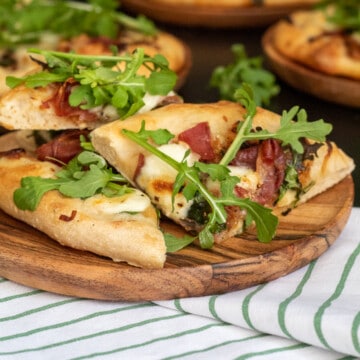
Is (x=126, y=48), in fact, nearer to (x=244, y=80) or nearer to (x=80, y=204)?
(x=244, y=80)

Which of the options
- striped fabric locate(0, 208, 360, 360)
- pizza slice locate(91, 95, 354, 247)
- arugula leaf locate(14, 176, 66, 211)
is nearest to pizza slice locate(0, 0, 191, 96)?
pizza slice locate(91, 95, 354, 247)

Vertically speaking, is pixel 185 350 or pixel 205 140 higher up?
pixel 205 140

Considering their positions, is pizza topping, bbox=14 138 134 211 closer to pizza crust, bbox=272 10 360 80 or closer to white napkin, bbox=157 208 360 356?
white napkin, bbox=157 208 360 356

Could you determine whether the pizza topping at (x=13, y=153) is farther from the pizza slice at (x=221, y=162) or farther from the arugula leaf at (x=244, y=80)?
the arugula leaf at (x=244, y=80)

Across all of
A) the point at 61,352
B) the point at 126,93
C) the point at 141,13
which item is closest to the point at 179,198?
the point at 126,93

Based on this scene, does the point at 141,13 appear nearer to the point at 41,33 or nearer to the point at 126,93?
the point at 41,33

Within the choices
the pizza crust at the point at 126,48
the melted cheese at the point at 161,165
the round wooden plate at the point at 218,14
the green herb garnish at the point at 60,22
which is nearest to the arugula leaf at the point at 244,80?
the pizza crust at the point at 126,48

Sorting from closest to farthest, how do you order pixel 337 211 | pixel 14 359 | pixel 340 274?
1. pixel 14 359
2. pixel 340 274
3. pixel 337 211
